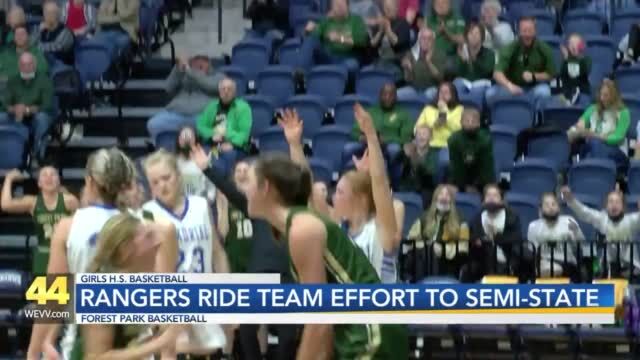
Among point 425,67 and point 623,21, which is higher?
point 623,21

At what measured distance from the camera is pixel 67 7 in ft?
53.6

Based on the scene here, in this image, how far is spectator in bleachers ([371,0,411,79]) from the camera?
14906mm

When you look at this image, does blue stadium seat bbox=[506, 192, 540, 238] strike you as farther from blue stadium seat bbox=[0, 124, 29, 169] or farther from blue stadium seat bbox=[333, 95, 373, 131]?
blue stadium seat bbox=[0, 124, 29, 169]

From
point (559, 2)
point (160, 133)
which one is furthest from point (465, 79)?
point (160, 133)

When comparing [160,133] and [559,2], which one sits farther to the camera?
[559,2]

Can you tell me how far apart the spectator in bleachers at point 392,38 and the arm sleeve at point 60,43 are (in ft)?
9.78

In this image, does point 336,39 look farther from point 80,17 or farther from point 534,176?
point 534,176

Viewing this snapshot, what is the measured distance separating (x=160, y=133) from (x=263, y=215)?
8.17m

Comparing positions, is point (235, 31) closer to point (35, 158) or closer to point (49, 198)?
point (35, 158)

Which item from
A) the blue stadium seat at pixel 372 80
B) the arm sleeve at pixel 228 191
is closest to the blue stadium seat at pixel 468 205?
the blue stadium seat at pixel 372 80

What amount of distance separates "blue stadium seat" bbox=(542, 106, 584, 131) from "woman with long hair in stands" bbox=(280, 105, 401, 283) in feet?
21.6

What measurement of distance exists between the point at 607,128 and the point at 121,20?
17.1ft

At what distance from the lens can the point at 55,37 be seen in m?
15.5

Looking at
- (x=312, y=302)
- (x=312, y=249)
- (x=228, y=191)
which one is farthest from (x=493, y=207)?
(x=312, y=249)
